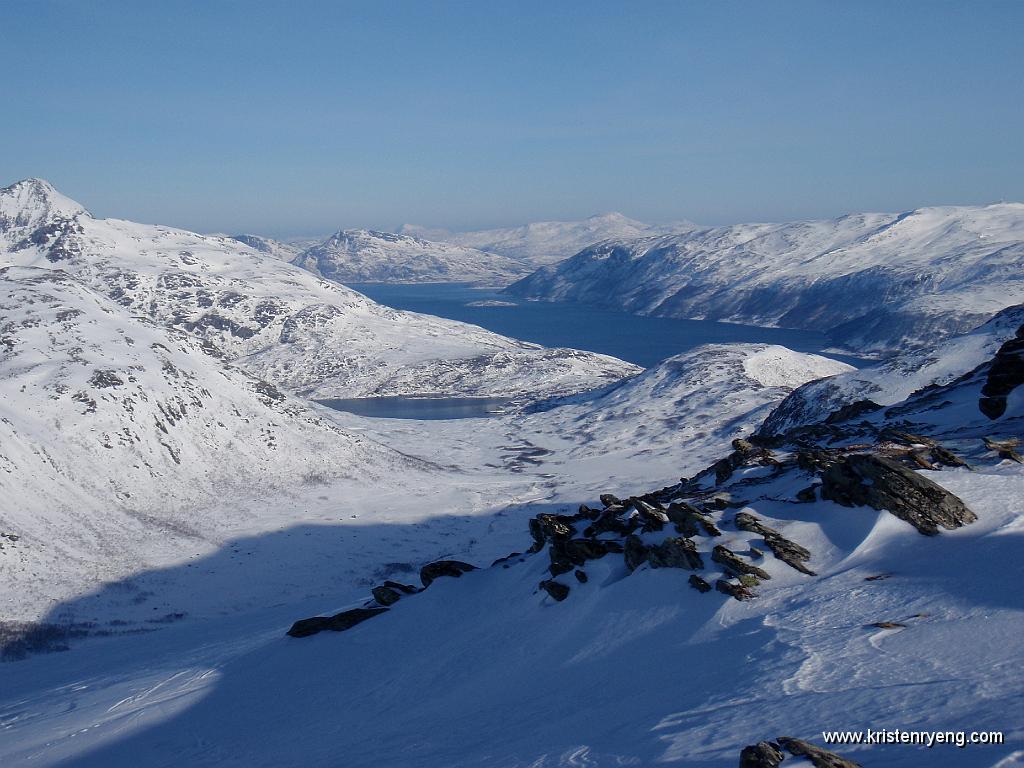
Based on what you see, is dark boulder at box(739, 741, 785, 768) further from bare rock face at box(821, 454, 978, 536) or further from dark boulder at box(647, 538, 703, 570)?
bare rock face at box(821, 454, 978, 536)

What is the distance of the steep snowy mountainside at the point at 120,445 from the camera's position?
55625 mm

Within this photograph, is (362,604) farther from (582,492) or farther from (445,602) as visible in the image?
(582,492)

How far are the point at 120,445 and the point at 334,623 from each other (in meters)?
47.6

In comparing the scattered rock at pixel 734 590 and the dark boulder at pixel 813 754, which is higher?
the dark boulder at pixel 813 754

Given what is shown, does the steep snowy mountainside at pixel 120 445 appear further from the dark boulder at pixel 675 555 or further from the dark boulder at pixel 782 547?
the dark boulder at pixel 782 547

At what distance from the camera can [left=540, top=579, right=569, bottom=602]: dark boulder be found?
2581 cm

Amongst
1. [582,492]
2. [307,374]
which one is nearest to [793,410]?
[582,492]

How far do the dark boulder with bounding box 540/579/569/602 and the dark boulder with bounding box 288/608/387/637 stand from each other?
29.9 feet

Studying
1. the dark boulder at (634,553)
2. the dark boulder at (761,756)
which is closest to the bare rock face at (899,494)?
the dark boulder at (634,553)

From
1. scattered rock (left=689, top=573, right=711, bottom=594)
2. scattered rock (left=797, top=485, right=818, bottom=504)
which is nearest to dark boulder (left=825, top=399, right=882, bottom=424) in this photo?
scattered rock (left=797, top=485, right=818, bottom=504)

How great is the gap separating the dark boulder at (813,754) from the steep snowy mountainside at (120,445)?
161 feet

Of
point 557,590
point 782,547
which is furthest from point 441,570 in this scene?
point 782,547

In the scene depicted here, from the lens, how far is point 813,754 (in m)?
11.6

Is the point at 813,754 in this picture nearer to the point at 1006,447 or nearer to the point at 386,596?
the point at 1006,447
